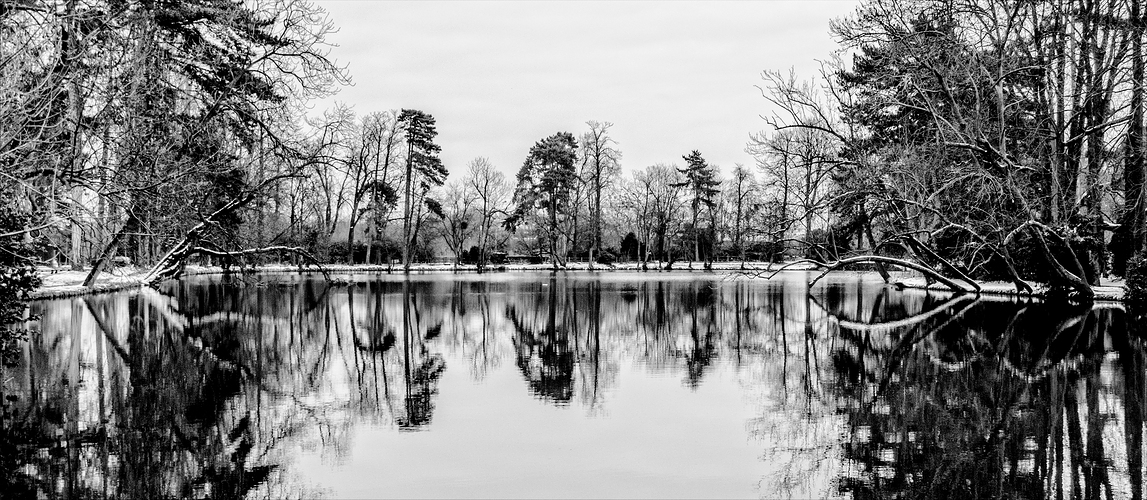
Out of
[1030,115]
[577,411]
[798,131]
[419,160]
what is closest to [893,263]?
[1030,115]

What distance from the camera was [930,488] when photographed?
230 inches

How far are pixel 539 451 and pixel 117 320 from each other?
15.1 meters

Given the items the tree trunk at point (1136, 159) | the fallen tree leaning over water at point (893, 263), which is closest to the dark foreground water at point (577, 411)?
the tree trunk at point (1136, 159)

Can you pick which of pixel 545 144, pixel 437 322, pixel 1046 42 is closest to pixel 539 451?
pixel 437 322

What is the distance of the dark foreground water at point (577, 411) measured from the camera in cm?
614

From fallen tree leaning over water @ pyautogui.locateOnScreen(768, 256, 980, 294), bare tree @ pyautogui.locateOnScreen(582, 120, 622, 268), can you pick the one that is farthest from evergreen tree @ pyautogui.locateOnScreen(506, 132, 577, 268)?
fallen tree leaning over water @ pyautogui.locateOnScreen(768, 256, 980, 294)

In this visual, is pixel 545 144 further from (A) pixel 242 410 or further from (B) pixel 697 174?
(A) pixel 242 410

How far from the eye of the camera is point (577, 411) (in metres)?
8.87

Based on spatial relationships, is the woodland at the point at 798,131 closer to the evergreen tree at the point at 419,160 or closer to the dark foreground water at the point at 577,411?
the dark foreground water at the point at 577,411

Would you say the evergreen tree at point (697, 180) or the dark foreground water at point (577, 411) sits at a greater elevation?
the evergreen tree at point (697, 180)

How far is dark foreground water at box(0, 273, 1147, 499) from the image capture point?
20.2ft

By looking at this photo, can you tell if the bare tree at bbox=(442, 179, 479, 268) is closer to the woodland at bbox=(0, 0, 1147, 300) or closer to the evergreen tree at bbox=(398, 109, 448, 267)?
the evergreen tree at bbox=(398, 109, 448, 267)

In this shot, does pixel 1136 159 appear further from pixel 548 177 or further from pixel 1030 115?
pixel 548 177

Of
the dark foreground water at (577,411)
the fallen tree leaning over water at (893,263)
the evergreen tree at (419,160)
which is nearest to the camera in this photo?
the dark foreground water at (577,411)
